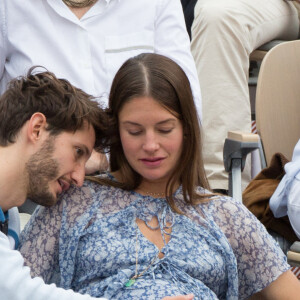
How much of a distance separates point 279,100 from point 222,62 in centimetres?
57

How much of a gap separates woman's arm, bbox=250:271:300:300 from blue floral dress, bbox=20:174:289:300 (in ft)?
0.08

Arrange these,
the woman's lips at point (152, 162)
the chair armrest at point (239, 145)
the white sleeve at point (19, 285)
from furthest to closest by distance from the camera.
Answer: the chair armrest at point (239, 145), the woman's lips at point (152, 162), the white sleeve at point (19, 285)

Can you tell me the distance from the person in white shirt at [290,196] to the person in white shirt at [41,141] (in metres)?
0.95

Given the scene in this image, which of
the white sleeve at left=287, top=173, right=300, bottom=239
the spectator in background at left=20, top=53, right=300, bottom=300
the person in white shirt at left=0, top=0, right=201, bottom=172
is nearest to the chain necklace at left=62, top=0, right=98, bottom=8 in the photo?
the person in white shirt at left=0, top=0, right=201, bottom=172

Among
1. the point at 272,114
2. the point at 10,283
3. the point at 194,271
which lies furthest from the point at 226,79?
the point at 10,283

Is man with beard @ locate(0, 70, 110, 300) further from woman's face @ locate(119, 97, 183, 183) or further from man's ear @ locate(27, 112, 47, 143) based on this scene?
woman's face @ locate(119, 97, 183, 183)

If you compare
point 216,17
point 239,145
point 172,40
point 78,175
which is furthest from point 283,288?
point 216,17

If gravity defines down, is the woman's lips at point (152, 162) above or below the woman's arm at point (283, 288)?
above

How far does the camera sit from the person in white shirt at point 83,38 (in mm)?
3078

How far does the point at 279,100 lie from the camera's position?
366cm

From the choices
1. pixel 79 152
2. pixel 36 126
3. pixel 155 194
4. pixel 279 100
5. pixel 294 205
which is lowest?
pixel 294 205

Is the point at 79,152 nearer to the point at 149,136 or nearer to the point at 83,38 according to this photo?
the point at 149,136

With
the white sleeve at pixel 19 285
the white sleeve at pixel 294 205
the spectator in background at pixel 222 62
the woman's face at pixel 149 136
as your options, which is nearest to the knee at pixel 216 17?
the spectator in background at pixel 222 62

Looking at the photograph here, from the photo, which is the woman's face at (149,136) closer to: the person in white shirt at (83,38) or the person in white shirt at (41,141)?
the person in white shirt at (41,141)
